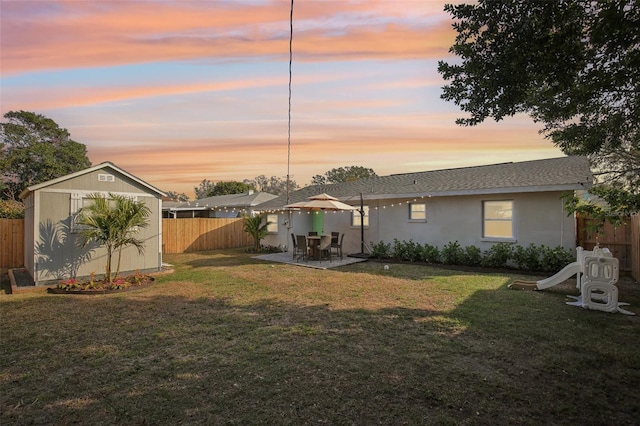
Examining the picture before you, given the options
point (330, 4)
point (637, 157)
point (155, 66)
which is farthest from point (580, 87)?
point (637, 157)

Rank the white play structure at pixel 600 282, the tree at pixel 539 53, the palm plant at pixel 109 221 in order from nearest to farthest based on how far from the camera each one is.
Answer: the tree at pixel 539 53, the white play structure at pixel 600 282, the palm plant at pixel 109 221

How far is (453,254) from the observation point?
37.4 ft

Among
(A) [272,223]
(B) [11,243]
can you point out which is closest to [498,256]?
(A) [272,223]

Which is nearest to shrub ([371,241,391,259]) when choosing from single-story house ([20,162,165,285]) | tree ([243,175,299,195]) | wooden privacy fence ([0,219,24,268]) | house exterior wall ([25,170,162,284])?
single-story house ([20,162,165,285])

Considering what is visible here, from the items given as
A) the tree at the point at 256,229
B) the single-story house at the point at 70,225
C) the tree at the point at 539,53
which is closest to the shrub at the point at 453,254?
the tree at the point at 539,53

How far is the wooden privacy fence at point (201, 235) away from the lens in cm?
1714

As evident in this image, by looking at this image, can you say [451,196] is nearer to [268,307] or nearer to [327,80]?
[327,80]

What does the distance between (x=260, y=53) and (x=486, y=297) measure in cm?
868

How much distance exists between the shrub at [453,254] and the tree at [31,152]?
110ft

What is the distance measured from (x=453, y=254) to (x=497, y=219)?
6.21 ft

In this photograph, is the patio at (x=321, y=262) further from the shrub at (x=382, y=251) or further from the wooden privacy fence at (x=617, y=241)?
the wooden privacy fence at (x=617, y=241)

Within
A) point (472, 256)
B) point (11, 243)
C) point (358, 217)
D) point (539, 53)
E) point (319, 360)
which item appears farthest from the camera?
point (358, 217)

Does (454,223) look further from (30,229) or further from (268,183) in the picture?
(268,183)

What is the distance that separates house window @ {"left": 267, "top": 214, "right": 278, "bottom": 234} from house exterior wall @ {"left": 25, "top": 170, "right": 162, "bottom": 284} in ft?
28.0
